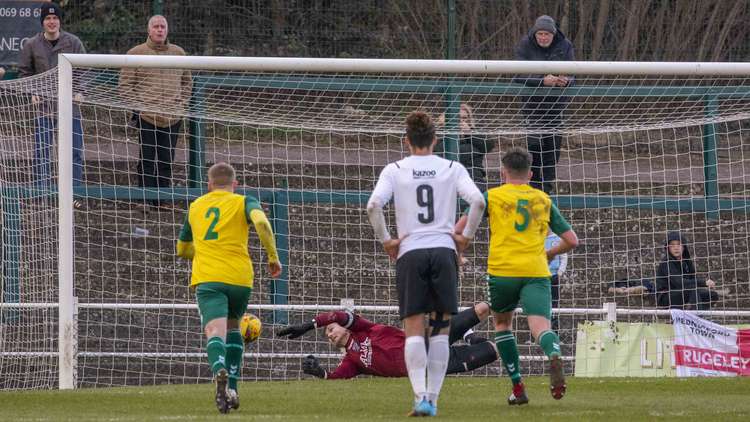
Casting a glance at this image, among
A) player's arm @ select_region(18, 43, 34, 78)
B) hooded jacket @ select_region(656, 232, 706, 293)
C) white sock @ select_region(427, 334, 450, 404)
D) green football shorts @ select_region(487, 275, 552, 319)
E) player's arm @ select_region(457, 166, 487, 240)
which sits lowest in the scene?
white sock @ select_region(427, 334, 450, 404)

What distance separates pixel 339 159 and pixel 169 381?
355 centimetres

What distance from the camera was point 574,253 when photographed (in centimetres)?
1641

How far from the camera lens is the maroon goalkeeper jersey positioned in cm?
1193

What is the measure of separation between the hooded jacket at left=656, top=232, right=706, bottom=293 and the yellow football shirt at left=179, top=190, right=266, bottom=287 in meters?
6.45

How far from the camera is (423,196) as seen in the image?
8.20 metres

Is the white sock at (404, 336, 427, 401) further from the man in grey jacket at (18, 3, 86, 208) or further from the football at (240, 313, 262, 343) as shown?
the man in grey jacket at (18, 3, 86, 208)

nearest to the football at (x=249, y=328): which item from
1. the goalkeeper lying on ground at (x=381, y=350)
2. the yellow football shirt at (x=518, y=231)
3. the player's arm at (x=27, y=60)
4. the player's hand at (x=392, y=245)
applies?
the goalkeeper lying on ground at (x=381, y=350)

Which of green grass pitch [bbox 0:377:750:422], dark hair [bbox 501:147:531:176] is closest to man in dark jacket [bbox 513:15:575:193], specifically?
green grass pitch [bbox 0:377:750:422]

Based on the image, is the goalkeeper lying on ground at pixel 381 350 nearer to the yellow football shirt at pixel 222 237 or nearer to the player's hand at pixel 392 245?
the yellow football shirt at pixel 222 237

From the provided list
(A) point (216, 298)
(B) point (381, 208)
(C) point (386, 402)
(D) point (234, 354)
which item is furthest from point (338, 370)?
(B) point (381, 208)

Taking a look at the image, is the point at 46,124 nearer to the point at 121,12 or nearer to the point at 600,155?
the point at 121,12

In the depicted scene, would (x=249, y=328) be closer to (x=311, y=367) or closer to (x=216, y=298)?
(x=311, y=367)

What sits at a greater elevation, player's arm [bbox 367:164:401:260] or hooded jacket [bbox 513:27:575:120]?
hooded jacket [bbox 513:27:575:120]

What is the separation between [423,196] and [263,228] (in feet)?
3.77
